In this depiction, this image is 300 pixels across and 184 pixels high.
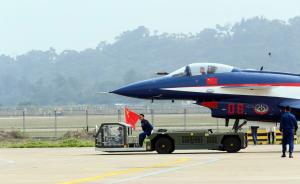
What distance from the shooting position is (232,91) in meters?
33.3

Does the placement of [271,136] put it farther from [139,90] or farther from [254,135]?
[139,90]

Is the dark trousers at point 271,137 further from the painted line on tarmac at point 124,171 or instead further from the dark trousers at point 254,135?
the painted line on tarmac at point 124,171

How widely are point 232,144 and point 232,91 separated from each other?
1971mm

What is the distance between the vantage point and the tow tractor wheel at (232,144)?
3234 cm

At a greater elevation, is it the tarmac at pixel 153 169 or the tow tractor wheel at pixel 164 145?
the tow tractor wheel at pixel 164 145

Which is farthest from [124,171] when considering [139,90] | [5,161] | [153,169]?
[139,90]

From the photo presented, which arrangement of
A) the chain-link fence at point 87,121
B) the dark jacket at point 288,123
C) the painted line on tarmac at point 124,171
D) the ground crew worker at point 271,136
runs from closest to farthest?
1. the painted line on tarmac at point 124,171
2. the dark jacket at point 288,123
3. the ground crew worker at point 271,136
4. the chain-link fence at point 87,121

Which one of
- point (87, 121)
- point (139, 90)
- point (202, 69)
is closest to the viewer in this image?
point (139, 90)

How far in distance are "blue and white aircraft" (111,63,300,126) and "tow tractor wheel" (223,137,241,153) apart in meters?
1.06

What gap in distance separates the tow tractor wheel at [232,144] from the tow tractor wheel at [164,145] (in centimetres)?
176

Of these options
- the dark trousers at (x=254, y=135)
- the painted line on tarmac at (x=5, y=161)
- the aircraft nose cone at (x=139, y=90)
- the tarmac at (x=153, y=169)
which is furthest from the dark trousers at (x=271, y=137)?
the painted line on tarmac at (x=5, y=161)

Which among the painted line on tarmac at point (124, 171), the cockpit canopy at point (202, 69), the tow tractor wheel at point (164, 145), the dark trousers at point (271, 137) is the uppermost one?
the cockpit canopy at point (202, 69)

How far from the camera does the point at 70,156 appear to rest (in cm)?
3148

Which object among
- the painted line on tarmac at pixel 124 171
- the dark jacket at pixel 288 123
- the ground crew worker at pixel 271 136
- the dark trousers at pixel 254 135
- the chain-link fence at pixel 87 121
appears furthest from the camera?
the chain-link fence at pixel 87 121
